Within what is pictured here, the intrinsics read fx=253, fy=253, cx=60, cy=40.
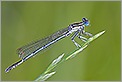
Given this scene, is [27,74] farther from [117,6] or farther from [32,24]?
[117,6]

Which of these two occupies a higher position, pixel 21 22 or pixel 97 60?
pixel 21 22

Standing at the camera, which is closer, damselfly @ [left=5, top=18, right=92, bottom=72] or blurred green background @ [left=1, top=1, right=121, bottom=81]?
damselfly @ [left=5, top=18, right=92, bottom=72]

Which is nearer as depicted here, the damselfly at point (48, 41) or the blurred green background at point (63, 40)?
the damselfly at point (48, 41)

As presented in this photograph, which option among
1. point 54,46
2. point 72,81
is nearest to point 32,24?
point 54,46

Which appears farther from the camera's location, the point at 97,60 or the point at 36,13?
the point at 36,13

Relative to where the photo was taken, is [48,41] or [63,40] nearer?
[48,41]

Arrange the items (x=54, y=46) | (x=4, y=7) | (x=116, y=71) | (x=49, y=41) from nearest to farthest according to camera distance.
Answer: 1. (x=49, y=41)
2. (x=116, y=71)
3. (x=54, y=46)
4. (x=4, y=7)

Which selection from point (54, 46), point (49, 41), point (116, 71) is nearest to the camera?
point (49, 41)

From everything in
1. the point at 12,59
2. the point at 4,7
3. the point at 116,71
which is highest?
the point at 4,7
